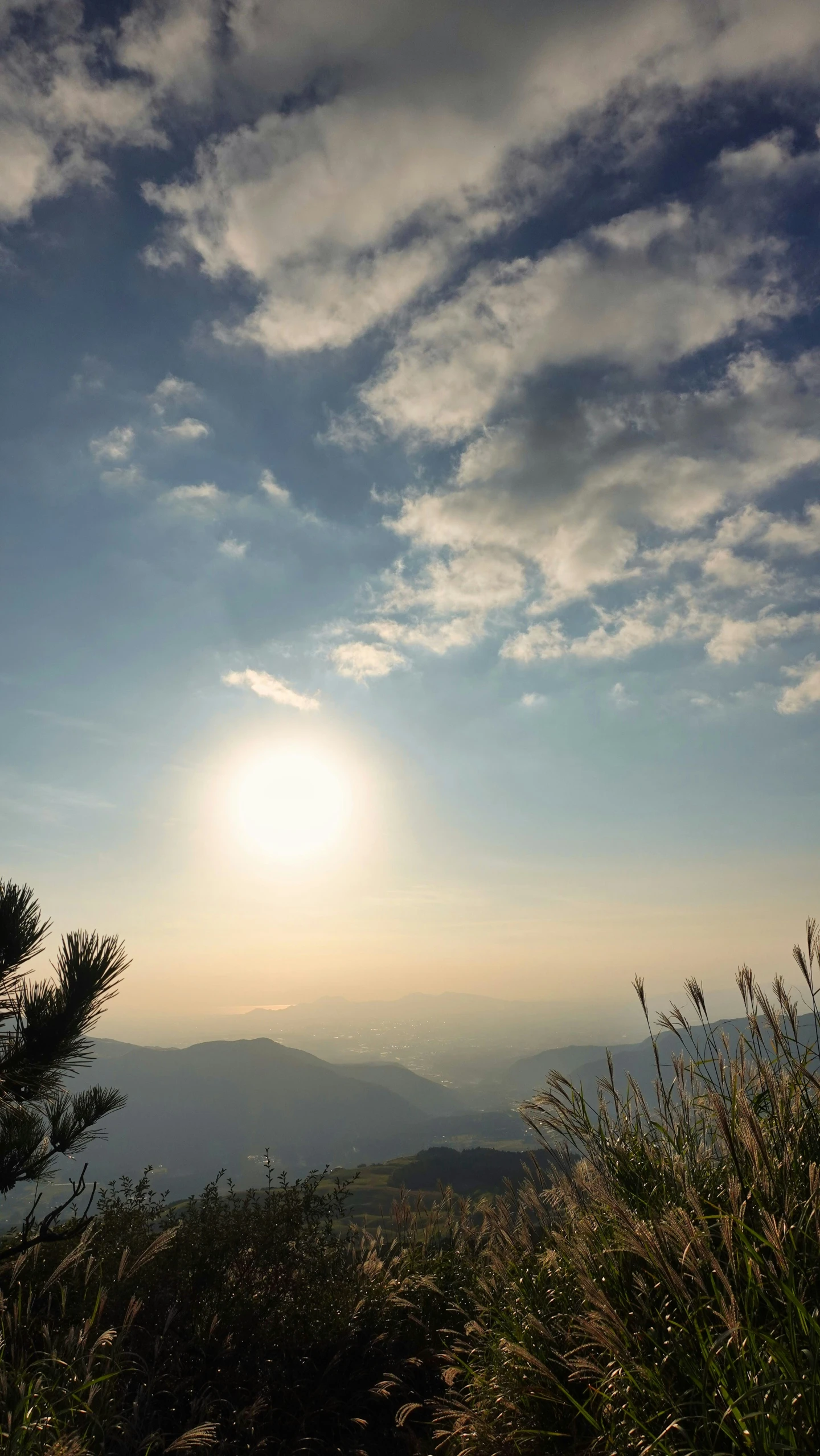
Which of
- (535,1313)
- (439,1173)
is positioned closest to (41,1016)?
(535,1313)

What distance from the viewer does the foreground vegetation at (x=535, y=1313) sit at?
2.97 meters

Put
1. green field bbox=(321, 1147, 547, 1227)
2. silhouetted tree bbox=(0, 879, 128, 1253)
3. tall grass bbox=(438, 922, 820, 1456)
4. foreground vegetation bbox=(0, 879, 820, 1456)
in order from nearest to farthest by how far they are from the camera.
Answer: tall grass bbox=(438, 922, 820, 1456)
foreground vegetation bbox=(0, 879, 820, 1456)
silhouetted tree bbox=(0, 879, 128, 1253)
green field bbox=(321, 1147, 547, 1227)

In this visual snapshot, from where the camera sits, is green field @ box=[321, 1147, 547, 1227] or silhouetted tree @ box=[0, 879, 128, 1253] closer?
silhouetted tree @ box=[0, 879, 128, 1253]

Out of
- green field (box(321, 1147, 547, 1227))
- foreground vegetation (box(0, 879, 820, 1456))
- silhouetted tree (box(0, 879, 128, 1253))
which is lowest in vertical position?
green field (box(321, 1147, 547, 1227))

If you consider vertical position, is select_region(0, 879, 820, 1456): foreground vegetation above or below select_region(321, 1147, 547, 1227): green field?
above

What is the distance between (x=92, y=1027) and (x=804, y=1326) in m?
4.84

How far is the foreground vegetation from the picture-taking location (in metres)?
2.97

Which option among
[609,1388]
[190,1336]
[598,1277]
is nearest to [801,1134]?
[598,1277]

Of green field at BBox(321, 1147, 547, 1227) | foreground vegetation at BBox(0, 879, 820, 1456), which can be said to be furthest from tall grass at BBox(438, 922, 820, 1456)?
green field at BBox(321, 1147, 547, 1227)

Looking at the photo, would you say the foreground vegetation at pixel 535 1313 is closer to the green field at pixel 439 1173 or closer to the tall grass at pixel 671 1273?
the tall grass at pixel 671 1273

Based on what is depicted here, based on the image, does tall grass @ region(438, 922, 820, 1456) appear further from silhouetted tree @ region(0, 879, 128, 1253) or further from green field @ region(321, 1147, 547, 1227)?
green field @ region(321, 1147, 547, 1227)

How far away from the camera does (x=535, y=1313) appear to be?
4.62 metres

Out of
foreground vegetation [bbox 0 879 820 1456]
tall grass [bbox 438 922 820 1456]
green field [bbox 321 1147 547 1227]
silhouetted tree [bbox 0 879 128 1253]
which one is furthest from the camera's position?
green field [bbox 321 1147 547 1227]

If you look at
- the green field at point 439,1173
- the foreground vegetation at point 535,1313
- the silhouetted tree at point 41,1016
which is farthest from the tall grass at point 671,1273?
the green field at point 439,1173
